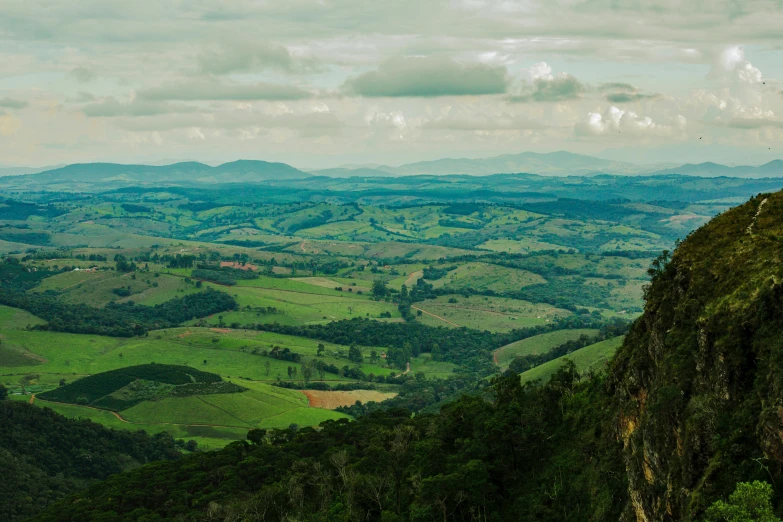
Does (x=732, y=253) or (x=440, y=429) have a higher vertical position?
(x=732, y=253)

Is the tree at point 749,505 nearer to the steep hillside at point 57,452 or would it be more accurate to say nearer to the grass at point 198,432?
the steep hillside at point 57,452

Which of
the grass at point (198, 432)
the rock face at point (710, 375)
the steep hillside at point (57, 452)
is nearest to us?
the rock face at point (710, 375)

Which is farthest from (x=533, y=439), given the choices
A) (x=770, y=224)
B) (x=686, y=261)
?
(x=770, y=224)

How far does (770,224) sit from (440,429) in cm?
4486

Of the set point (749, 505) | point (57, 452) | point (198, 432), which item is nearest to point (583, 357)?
point (198, 432)

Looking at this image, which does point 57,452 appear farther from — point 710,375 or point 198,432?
point 710,375

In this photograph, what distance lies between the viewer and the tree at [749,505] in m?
35.3

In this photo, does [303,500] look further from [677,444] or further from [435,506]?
[677,444]

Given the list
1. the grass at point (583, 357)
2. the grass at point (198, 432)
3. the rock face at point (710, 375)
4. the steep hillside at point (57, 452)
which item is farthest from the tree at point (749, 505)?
the grass at point (198, 432)

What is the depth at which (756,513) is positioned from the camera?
116ft

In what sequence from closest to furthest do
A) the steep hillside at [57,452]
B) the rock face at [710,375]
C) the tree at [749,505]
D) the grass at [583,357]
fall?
the tree at [749,505]
the rock face at [710,375]
the steep hillside at [57,452]
the grass at [583,357]

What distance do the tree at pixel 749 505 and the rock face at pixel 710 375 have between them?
3.13 m

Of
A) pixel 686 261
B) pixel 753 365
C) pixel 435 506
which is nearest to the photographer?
Answer: pixel 753 365

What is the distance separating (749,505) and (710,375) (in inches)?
478
